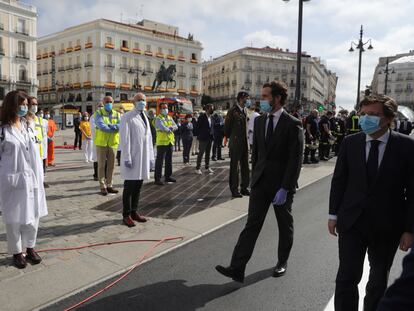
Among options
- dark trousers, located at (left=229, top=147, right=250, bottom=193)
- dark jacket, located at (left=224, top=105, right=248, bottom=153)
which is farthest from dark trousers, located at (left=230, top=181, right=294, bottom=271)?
dark jacket, located at (left=224, top=105, right=248, bottom=153)

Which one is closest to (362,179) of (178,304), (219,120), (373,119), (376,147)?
(376,147)

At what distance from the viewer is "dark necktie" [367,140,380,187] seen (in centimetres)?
269

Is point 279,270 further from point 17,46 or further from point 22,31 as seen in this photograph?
point 22,31

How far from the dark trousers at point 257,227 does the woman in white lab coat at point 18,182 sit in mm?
2227

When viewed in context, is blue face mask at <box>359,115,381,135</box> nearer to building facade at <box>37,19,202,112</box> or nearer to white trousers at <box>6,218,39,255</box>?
white trousers at <box>6,218,39,255</box>

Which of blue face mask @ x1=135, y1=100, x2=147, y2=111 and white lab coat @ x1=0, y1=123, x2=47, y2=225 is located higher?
blue face mask @ x1=135, y1=100, x2=147, y2=111

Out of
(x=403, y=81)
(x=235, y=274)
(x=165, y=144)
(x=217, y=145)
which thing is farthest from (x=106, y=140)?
(x=403, y=81)

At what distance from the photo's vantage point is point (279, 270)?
394 centimetres

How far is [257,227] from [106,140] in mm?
4936

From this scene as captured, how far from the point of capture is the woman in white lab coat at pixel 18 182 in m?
3.97

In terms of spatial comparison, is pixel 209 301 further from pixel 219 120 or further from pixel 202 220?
pixel 219 120

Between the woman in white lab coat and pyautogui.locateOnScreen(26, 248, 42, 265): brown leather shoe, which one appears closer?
the woman in white lab coat

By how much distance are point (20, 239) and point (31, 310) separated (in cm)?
113

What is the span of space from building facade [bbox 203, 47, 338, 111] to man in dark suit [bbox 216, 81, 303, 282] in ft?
267
